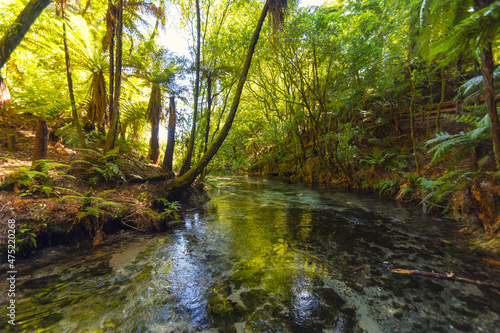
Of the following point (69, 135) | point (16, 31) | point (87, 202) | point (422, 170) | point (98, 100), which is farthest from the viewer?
point (98, 100)

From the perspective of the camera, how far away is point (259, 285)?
2230 mm

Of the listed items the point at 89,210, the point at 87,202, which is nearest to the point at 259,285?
the point at 89,210

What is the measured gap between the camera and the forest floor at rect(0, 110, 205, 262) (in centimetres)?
265

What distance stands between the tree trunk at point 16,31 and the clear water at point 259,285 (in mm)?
3297

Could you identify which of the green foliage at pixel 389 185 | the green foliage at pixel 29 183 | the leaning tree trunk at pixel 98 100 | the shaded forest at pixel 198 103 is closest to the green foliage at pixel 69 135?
the shaded forest at pixel 198 103

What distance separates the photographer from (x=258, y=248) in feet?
10.6

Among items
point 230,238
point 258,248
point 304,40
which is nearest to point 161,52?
point 304,40

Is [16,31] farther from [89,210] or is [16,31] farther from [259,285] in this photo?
[259,285]

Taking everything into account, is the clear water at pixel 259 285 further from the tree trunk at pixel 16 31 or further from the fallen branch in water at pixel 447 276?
the tree trunk at pixel 16 31

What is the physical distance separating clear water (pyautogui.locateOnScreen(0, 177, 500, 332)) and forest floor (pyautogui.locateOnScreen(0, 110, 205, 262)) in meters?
0.30

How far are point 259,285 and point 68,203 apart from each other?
3306mm

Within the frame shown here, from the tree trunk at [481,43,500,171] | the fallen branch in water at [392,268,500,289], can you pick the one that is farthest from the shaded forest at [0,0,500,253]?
the fallen branch in water at [392,268,500,289]

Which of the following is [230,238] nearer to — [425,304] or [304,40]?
[425,304]

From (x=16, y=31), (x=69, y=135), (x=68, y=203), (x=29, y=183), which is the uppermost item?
(x=16, y=31)
